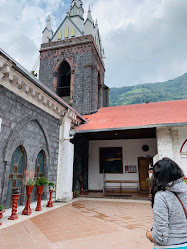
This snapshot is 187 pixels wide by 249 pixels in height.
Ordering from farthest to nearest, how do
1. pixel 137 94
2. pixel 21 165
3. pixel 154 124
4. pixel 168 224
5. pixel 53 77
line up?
pixel 137 94
pixel 53 77
pixel 154 124
pixel 21 165
pixel 168 224

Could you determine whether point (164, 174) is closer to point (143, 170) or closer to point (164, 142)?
point (164, 142)

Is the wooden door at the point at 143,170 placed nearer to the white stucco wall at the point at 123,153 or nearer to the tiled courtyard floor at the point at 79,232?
the white stucco wall at the point at 123,153

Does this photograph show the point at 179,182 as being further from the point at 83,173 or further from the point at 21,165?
the point at 83,173

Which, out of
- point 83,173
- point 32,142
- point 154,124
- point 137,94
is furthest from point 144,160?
point 137,94

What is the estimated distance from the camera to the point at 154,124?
26.0 ft

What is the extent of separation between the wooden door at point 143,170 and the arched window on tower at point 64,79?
27.1ft

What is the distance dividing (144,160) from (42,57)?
41.1 feet

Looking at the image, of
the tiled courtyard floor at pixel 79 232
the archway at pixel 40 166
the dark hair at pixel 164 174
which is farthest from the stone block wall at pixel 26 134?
the dark hair at pixel 164 174

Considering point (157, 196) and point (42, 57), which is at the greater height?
point (42, 57)

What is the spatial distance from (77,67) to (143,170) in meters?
9.58

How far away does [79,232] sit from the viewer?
402 cm

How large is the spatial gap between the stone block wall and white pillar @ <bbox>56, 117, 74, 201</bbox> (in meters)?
0.23

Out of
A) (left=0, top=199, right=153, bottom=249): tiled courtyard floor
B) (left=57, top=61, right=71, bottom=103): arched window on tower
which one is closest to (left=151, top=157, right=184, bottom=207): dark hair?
(left=0, top=199, right=153, bottom=249): tiled courtyard floor

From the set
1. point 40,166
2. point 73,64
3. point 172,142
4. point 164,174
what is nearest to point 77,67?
point 73,64
